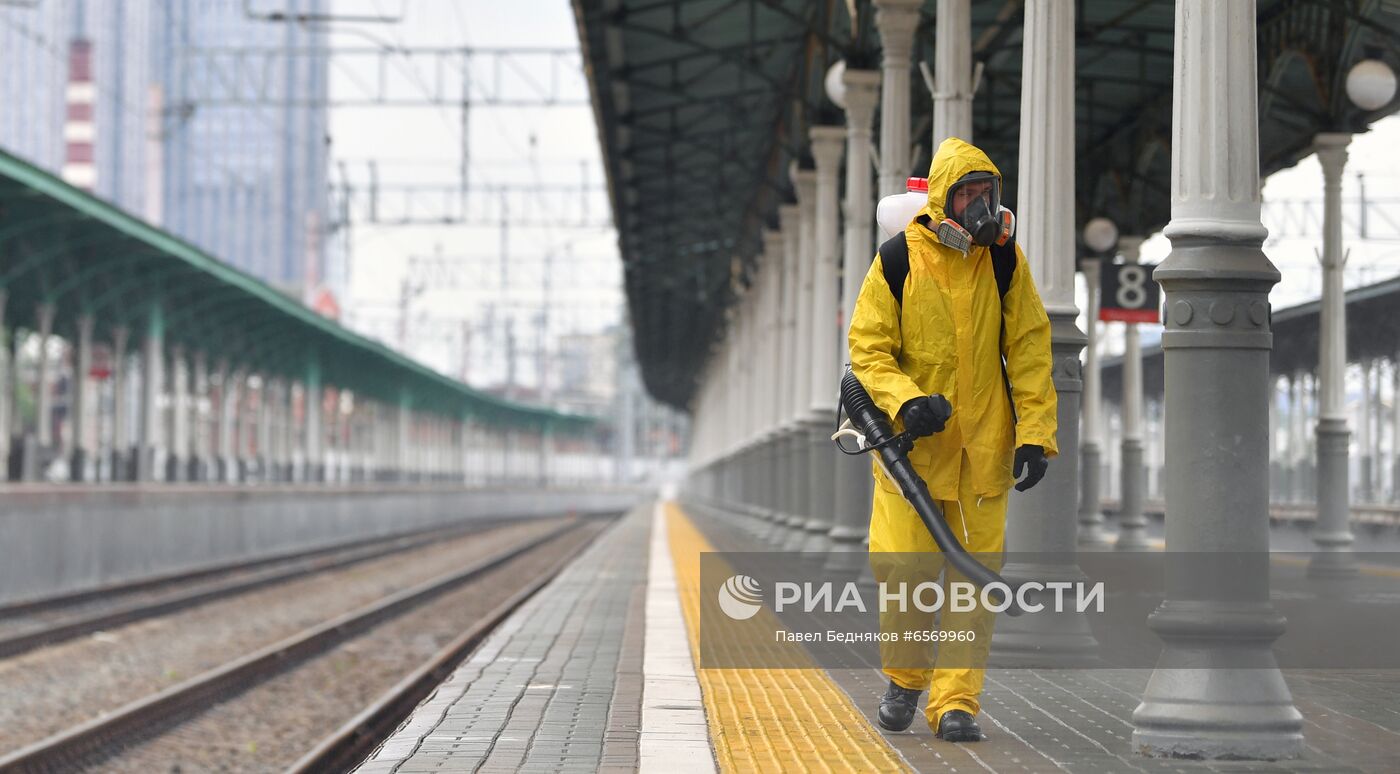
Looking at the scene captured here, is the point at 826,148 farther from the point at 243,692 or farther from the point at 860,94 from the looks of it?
the point at 243,692

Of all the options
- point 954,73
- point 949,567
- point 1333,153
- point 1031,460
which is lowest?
point 949,567

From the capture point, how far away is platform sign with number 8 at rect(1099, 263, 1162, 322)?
17.9 metres

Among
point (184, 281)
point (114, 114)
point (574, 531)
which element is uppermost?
point (114, 114)

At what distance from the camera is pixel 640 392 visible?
5049 inches

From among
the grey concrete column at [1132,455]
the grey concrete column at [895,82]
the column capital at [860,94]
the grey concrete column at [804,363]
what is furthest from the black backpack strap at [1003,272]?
the grey concrete column at [1132,455]

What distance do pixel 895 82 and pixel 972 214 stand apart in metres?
8.71

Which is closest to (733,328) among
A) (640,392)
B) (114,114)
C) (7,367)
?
(7,367)

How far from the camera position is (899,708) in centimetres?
633

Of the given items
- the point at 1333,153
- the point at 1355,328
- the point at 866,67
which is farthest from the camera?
the point at 1355,328

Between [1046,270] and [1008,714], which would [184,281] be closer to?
[1046,270]

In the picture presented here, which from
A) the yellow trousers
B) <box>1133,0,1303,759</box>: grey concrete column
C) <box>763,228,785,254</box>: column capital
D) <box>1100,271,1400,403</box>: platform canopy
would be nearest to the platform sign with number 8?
<box>1100,271,1400,403</box>: platform canopy

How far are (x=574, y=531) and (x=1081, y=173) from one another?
37.5m

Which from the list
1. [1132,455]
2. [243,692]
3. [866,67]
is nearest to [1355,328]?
[1132,455]

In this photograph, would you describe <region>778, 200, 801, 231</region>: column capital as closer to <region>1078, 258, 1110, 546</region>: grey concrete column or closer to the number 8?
<region>1078, 258, 1110, 546</region>: grey concrete column
